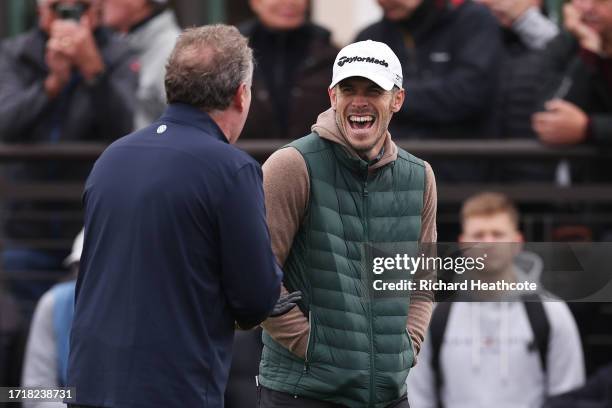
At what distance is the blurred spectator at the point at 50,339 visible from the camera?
7.15m

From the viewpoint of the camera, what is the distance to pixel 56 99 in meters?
7.89

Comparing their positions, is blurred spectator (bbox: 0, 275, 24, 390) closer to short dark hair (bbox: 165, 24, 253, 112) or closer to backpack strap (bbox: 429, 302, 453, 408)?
backpack strap (bbox: 429, 302, 453, 408)

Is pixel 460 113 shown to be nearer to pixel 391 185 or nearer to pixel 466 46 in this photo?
pixel 466 46

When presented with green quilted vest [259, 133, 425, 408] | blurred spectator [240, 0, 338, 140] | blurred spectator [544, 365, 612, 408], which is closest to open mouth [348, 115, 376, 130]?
green quilted vest [259, 133, 425, 408]

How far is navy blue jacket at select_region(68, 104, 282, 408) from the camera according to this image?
4164 millimetres

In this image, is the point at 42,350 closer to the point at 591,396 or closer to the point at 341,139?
the point at 591,396

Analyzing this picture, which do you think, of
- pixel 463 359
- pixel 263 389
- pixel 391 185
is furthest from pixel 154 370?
pixel 463 359

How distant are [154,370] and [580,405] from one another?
10.0 ft

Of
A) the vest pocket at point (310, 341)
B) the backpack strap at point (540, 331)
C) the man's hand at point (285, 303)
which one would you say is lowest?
the vest pocket at point (310, 341)

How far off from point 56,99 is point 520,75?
2.52 meters

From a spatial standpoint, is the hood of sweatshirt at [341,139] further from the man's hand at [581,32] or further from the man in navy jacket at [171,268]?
the man's hand at [581,32]

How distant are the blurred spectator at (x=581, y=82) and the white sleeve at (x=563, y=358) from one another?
3.37 ft

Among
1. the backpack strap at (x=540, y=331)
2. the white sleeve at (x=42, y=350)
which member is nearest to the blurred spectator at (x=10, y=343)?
the white sleeve at (x=42, y=350)

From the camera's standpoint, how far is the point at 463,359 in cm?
688
